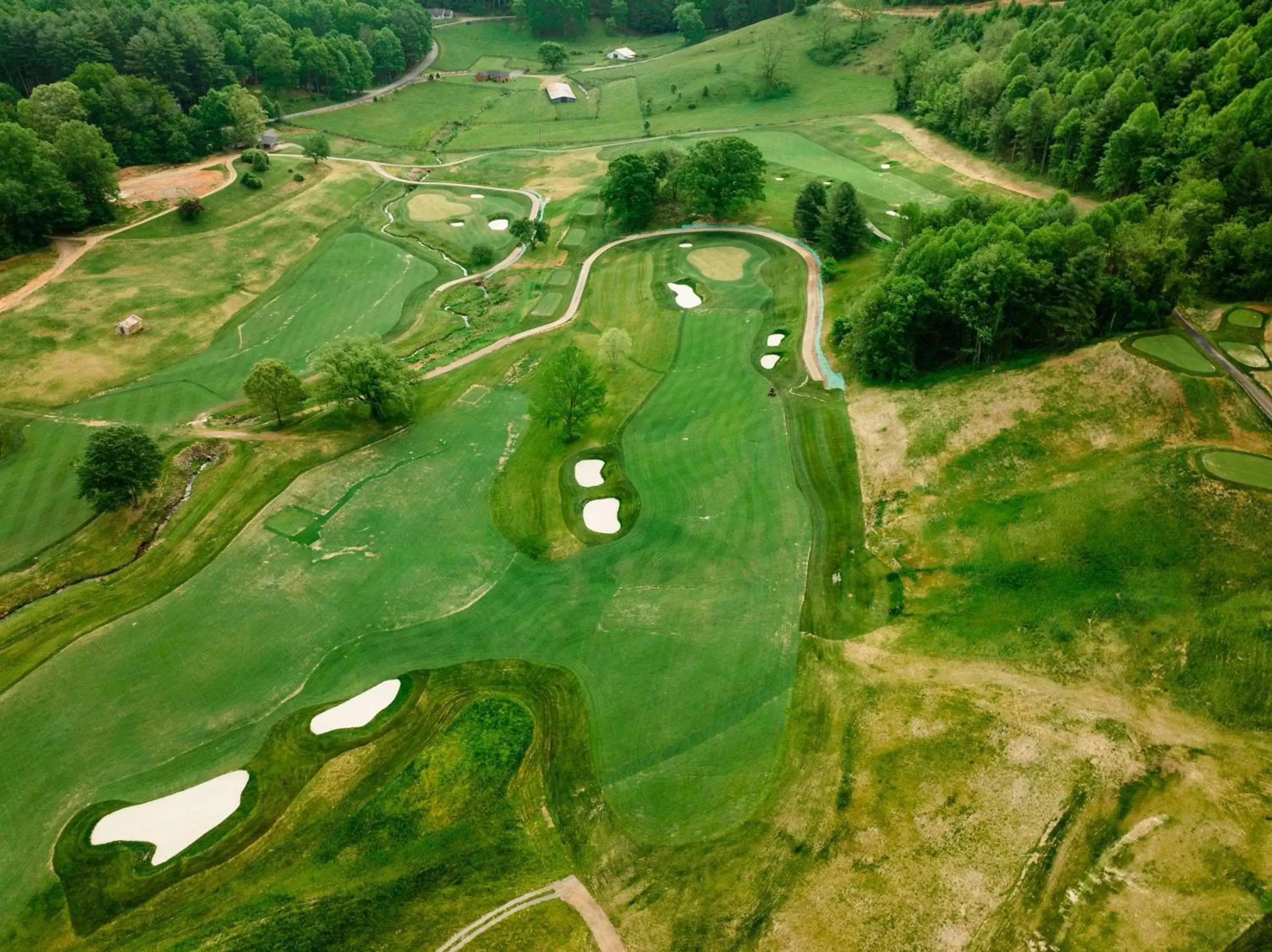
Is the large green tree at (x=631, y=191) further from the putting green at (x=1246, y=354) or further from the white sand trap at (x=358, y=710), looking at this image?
the white sand trap at (x=358, y=710)

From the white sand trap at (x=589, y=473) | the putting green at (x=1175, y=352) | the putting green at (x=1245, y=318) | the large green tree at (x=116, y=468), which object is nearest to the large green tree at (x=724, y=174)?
the white sand trap at (x=589, y=473)

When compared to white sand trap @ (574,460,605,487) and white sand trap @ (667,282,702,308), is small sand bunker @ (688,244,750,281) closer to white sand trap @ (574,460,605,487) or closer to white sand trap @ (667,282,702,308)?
white sand trap @ (667,282,702,308)

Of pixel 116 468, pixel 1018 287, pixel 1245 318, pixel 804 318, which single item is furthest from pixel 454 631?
pixel 1245 318

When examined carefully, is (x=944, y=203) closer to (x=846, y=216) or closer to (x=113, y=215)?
(x=846, y=216)

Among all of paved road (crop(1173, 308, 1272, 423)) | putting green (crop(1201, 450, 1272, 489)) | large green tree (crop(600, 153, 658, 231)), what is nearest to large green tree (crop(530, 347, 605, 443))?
putting green (crop(1201, 450, 1272, 489))

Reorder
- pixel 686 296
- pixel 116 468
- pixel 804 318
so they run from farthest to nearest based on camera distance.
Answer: pixel 686 296 < pixel 804 318 < pixel 116 468

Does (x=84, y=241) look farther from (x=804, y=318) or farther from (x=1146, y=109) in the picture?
(x=1146, y=109)
